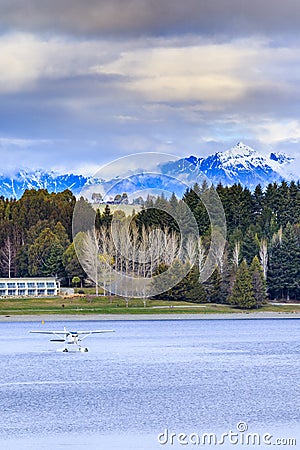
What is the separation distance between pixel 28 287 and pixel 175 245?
23.2 meters

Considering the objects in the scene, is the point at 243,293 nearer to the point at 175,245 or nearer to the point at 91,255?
the point at 175,245

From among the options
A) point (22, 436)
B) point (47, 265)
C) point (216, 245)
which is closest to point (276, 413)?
point (22, 436)

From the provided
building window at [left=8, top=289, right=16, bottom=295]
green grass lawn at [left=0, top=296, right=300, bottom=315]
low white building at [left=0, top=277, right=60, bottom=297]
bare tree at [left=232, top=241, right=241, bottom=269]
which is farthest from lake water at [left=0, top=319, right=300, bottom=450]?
building window at [left=8, top=289, right=16, bottom=295]

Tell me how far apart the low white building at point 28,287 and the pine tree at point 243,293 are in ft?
71.5

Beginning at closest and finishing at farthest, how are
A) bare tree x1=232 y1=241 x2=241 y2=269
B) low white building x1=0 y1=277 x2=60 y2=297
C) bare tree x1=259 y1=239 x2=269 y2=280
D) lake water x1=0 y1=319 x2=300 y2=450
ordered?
lake water x1=0 y1=319 x2=300 y2=450 → bare tree x1=259 y1=239 x2=269 y2=280 → low white building x1=0 y1=277 x2=60 y2=297 → bare tree x1=232 y1=241 x2=241 y2=269

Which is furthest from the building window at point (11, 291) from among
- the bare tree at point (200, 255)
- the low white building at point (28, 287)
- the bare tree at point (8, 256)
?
the bare tree at point (200, 255)

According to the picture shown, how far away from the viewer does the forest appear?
115 metres

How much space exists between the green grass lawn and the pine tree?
83 centimetres

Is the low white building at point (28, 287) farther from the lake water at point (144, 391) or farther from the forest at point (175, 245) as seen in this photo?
the lake water at point (144, 391)

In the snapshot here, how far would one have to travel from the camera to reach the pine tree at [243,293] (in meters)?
119

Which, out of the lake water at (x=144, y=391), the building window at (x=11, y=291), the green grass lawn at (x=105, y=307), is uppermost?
the building window at (x=11, y=291)

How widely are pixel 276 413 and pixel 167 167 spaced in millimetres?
64722

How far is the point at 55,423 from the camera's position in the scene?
43.9 metres

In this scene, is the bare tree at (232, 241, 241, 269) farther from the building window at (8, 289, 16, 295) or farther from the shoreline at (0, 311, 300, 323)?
the building window at (8, 289, 16, 295)
